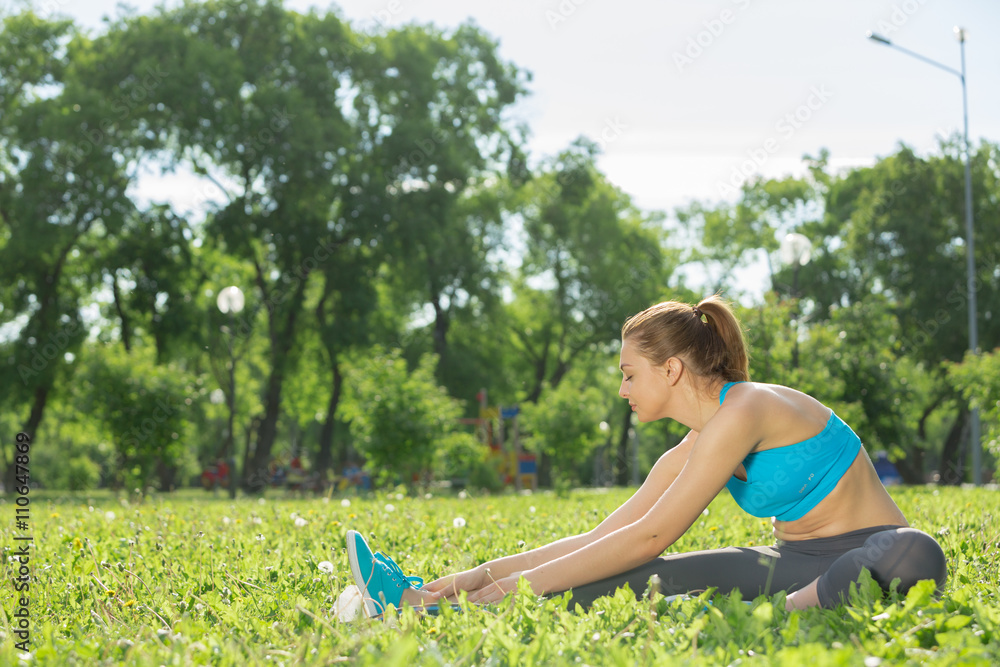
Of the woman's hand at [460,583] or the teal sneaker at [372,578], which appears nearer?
the teal sneaker at [372,578]

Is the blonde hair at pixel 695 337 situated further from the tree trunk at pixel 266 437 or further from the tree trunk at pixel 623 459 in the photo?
the tree trunk at pixel 623 459

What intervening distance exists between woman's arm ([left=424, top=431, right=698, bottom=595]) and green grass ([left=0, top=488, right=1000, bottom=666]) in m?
0.37

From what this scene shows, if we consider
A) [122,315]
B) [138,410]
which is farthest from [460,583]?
[122,315]

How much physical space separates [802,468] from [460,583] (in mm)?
1314

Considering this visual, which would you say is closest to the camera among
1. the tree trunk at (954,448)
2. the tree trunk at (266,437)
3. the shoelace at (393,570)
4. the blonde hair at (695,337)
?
the shoelace at (393,570)

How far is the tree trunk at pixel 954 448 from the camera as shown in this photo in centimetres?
2657

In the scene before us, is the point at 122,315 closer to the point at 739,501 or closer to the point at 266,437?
the point at 266,437

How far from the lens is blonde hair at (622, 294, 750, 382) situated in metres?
3.14

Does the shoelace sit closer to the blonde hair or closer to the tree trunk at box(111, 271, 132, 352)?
the blonde hair

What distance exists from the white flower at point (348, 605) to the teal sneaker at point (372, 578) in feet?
0.11

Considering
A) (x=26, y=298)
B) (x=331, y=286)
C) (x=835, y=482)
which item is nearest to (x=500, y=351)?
(x=331, y=286)

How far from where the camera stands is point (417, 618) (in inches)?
99.6

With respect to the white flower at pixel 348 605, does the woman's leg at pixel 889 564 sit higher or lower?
higher

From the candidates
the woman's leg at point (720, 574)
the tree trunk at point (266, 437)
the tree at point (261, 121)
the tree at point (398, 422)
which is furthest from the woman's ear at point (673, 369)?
the tree trunk at point (266, 437)
